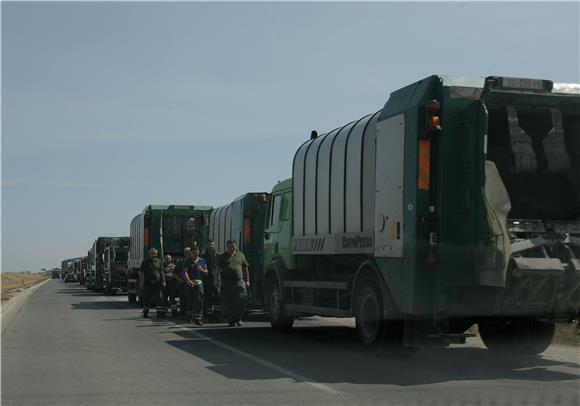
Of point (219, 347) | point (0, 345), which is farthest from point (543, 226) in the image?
point (0, 345)

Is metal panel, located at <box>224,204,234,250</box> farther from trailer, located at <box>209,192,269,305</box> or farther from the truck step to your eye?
the truck step

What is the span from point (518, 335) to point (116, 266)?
28863mm

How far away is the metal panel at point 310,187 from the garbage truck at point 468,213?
204 centimetres

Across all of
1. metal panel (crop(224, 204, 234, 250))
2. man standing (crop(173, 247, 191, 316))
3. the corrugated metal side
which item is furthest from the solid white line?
metal panel (crop(224, 204, 234, 250))

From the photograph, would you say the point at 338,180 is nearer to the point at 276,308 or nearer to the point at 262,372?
the point at 276,308

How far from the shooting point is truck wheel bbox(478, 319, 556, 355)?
11086 millimetres

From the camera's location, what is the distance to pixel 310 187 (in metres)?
13.7

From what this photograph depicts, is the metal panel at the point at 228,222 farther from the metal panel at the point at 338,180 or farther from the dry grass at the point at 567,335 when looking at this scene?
the dry grass at the point at 567,335

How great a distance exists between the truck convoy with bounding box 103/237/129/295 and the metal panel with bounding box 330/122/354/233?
26.0 metres

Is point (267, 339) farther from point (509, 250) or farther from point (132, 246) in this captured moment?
point (132, 246)

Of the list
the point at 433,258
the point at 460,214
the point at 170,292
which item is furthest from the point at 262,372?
the point at 170,292

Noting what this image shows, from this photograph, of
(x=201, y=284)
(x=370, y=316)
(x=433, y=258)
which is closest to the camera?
(x=433, y=258)

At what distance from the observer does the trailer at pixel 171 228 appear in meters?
25.4

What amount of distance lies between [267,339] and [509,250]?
5729 millimetres
